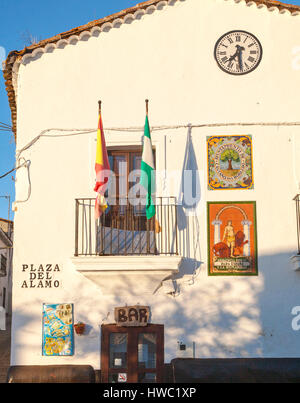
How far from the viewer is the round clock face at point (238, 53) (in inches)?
482

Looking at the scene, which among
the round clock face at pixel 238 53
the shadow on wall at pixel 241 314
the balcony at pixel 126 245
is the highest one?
the round clock face at pixel 238 53

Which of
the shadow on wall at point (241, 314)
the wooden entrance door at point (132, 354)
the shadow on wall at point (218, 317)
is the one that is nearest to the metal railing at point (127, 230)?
the shadow on wall at point (218, 317)

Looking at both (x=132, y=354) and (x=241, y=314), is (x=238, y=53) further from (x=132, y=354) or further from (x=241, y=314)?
(x=132, y=354)

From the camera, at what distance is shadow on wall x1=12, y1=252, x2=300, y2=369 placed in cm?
1132

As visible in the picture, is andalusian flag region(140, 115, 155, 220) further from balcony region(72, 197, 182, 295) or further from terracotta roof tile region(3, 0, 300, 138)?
terracotta roof tile region(3, 0, 300, 138)

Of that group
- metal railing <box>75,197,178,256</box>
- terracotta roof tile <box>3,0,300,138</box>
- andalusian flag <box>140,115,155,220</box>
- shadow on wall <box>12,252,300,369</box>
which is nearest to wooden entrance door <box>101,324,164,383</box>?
shadow on wall <box>12,252,300,369</box>

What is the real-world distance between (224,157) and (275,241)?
196 centimetres

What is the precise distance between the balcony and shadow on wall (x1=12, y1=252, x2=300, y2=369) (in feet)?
1.57

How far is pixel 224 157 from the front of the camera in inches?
468

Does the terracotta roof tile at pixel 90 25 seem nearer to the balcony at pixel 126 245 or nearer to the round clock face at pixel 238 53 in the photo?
the round clock face at pixel 238 53

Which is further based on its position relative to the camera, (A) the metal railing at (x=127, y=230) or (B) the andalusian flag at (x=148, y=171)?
(A) the metal railing at (x=127, y=230)
